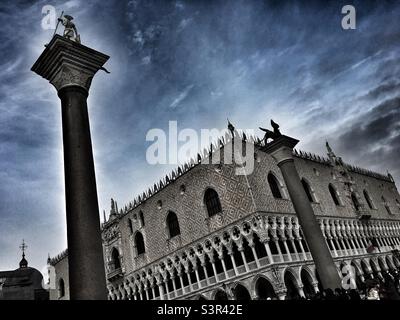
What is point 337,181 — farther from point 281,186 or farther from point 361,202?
point 281,186

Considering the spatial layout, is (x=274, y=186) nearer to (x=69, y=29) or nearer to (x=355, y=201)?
(x=355, y=201)

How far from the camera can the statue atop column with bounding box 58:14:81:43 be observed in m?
6.92

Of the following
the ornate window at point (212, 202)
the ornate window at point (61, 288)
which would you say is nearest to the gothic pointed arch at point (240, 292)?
the ornate window at point (212, 202)

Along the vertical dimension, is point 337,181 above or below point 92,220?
above

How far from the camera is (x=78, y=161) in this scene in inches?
227

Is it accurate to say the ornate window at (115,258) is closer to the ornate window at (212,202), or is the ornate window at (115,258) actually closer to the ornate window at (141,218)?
the ornate window at (141,218)

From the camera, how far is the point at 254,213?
69.9ft

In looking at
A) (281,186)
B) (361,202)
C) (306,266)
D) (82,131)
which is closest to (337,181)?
(361,202)

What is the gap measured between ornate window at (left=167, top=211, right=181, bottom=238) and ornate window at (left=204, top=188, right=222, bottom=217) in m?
3.64

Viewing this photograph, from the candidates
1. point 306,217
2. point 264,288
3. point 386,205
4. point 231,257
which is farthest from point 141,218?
point 386,205

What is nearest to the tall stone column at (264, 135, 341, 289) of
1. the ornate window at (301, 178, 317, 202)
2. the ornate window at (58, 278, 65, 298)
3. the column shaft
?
the column shaft

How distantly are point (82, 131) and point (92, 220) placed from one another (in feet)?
5.70

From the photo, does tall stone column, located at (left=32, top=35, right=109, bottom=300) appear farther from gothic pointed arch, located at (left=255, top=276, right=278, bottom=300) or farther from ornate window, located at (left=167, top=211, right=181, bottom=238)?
ornate window, located at (left=167, top=211, right=181, bottom=238)

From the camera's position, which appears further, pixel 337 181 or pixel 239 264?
pixel 337 181
